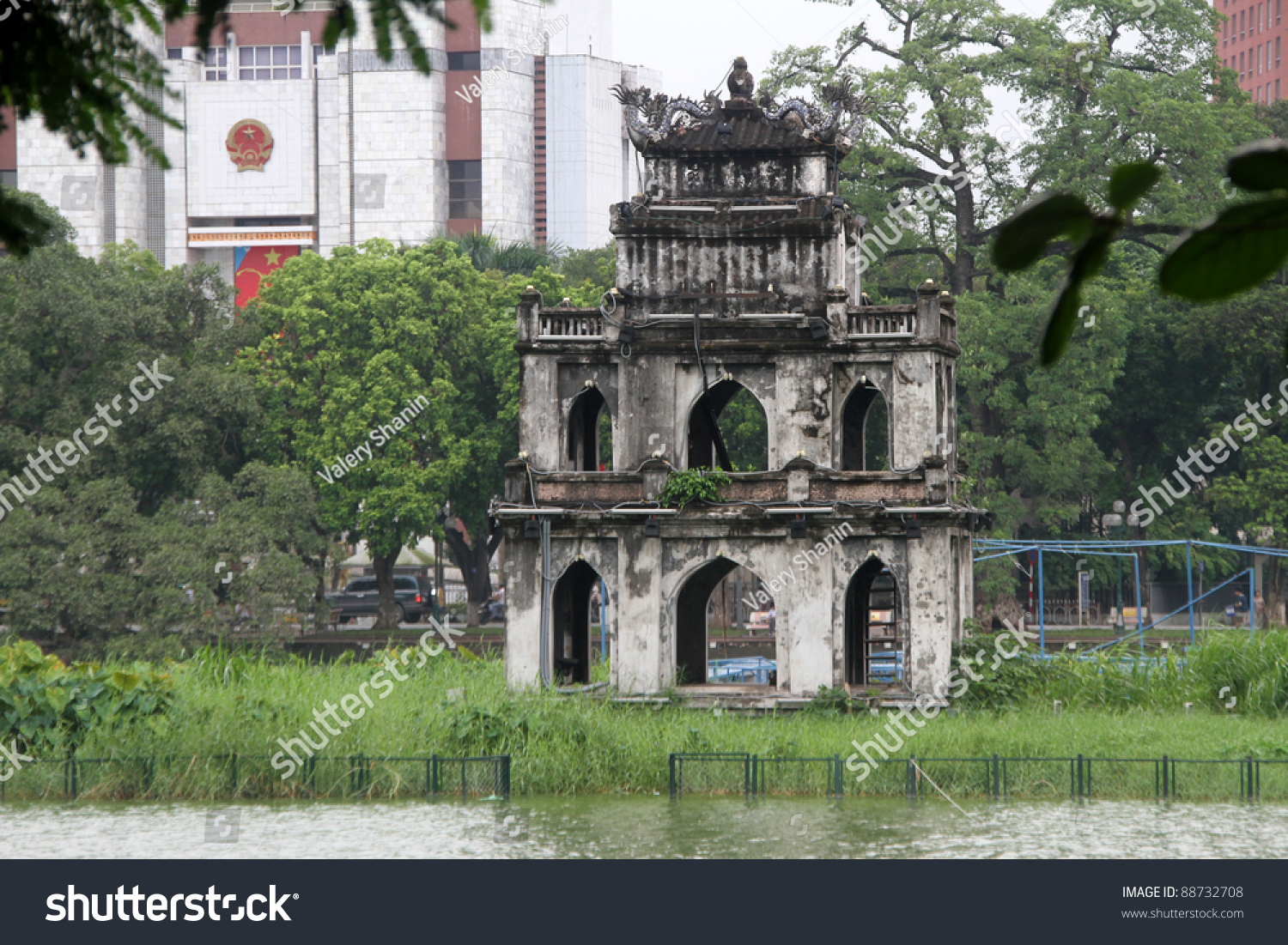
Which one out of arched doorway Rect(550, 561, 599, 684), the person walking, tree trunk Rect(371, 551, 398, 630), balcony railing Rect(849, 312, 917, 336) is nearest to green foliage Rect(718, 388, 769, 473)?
tree trunk Rect(371, 551, 398, 630)

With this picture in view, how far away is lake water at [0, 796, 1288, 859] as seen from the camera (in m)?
17.1

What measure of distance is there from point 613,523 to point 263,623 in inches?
618

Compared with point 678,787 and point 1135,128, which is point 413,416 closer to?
point 1135,128

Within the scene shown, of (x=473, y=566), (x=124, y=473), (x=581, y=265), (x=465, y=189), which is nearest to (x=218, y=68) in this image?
(x=465, y=189)

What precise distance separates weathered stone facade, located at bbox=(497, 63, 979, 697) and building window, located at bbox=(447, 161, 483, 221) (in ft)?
168

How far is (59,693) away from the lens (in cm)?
A: 2233

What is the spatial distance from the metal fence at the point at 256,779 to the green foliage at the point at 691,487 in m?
6.62

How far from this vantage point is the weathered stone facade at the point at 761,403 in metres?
26.0

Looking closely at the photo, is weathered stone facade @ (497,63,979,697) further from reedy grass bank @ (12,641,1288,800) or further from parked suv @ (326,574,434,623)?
parked suv @ (326,574,434,623)

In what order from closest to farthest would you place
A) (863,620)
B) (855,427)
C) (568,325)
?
(568,325)
(863,620)
(855,427)

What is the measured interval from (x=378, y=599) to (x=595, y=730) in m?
33.4

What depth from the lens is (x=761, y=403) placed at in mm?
26922

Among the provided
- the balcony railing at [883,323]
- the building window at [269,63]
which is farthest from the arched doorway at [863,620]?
the building window at [269,63]

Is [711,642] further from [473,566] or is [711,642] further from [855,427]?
[855,427]
